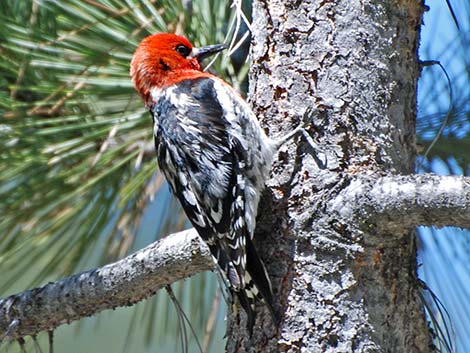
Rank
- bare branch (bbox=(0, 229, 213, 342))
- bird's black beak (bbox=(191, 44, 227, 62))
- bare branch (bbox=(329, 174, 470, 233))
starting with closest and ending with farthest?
1. bare branch (bbox=(329, 174, 470, 233))
2. bare branch (bbox=(0, 229, 213, 342))
3. bird's black beak (bbox=(191, 44, 227, 62))

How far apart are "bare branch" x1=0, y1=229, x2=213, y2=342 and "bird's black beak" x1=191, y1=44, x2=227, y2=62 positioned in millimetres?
507

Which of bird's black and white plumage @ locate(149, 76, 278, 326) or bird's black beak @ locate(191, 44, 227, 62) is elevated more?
bird's black beak @ locate(191, 44, 227, 62)

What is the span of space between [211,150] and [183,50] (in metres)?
0.32

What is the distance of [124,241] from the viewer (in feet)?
7.77

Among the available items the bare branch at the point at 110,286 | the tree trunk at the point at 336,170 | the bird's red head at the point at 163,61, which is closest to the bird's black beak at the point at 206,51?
the bird's red head at the point at 163,61

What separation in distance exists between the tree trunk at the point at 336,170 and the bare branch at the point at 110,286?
153 mm

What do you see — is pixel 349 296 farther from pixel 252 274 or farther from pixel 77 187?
pixel 77 187

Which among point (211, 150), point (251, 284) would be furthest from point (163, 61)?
point (251, 284)

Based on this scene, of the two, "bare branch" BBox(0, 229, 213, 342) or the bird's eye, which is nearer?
"bare branch" BBox(0, 229, 213, 342)

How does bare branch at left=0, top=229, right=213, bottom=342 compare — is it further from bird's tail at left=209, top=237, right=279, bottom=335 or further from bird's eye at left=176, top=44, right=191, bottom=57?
bird's eye at left=176, top=44, right=191, bottom=57

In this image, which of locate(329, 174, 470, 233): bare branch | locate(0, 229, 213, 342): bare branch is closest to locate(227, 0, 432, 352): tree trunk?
locate(329, 174, 470, 233): bare branch

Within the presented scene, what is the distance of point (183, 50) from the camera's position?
7.30 feet

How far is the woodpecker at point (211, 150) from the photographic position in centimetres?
176

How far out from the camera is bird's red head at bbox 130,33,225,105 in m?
2.12
